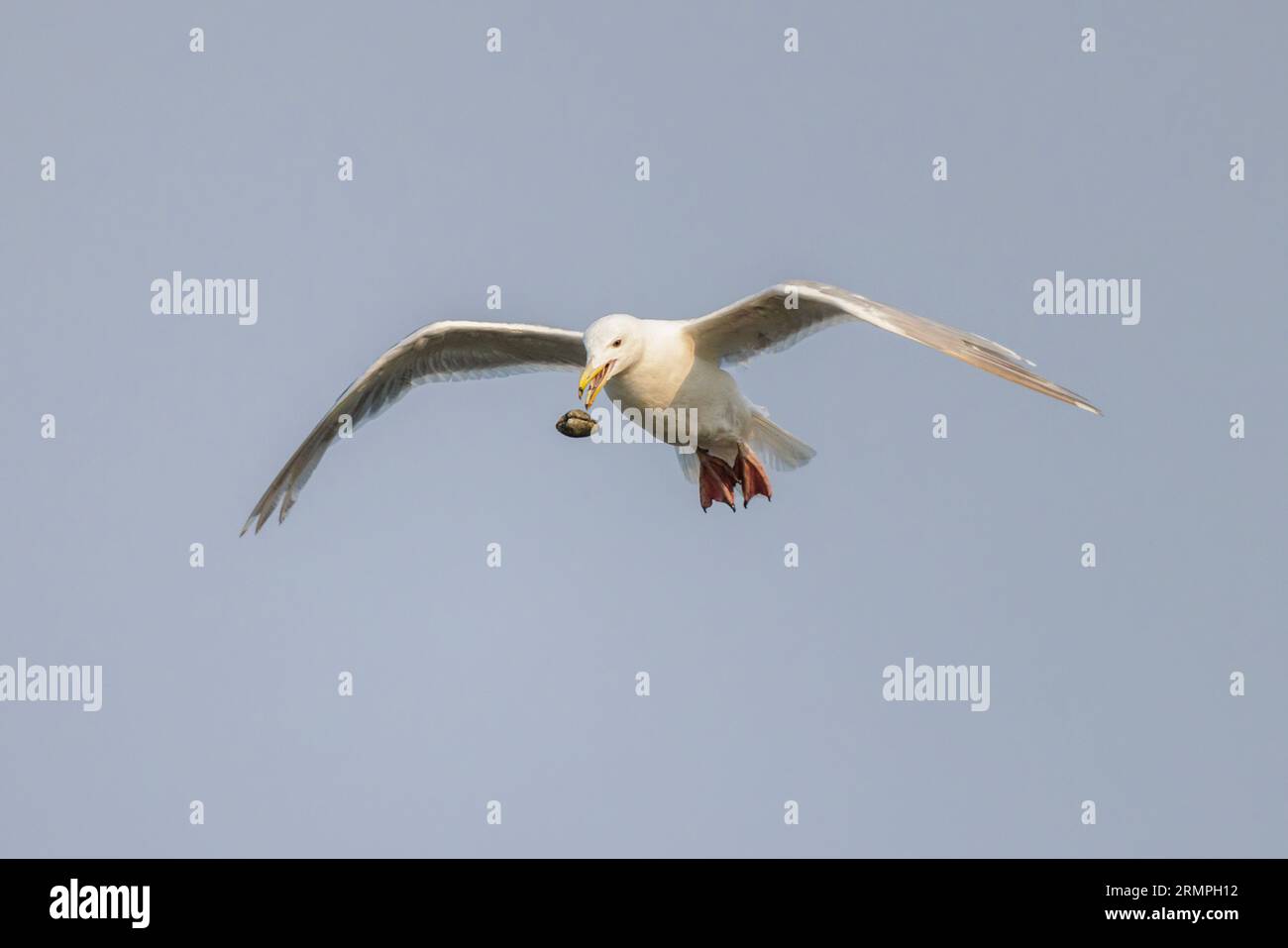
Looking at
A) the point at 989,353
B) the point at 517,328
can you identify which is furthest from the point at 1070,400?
the point at 517,328

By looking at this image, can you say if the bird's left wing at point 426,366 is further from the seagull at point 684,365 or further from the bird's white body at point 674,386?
the bird's white body at point 674,386

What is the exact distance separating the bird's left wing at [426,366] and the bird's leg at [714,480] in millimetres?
1122

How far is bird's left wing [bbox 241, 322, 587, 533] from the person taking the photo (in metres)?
13.0

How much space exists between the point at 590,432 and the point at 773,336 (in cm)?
139

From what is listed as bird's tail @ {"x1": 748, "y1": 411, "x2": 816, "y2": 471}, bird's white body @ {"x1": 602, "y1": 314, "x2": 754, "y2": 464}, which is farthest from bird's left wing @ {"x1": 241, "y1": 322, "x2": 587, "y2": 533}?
bird's tail @ {"x1": 748, "y1": 411, "x2": 816, "y2": 471}

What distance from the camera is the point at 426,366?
44.5ft

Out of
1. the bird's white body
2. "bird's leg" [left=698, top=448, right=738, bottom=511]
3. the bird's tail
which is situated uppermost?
the bird's white body

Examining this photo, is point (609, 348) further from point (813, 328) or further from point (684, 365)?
point (813, 328)

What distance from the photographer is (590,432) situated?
11352 mm

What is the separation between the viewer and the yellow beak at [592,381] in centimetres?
1127

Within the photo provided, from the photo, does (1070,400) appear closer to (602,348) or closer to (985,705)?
(602,348)

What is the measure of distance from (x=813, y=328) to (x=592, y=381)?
1.42 m

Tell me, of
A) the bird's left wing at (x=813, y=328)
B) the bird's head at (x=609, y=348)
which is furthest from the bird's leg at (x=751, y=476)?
the bird's head at (x=609, y=348)

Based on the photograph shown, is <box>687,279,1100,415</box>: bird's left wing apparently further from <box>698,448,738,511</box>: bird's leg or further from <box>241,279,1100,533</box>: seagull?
<box>698,448,738,511</box>: bird's leg
